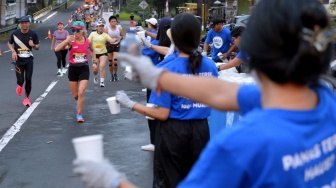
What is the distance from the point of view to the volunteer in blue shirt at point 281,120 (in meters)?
1.90

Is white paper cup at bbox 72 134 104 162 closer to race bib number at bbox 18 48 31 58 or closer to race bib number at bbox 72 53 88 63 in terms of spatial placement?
race bib number at bbox 72 53 88 63

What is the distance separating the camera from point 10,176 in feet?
27.3

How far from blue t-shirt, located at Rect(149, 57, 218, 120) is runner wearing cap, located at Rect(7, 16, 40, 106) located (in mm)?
9642

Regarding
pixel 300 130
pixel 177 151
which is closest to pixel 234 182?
pixel 300 130

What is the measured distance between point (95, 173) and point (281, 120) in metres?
0.60

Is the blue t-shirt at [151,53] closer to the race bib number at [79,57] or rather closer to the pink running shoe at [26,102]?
the race bib number at [79,57]

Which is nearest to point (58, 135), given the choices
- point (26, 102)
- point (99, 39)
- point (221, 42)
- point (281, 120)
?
point (26, 102)

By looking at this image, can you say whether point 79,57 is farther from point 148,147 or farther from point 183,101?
point 183,101

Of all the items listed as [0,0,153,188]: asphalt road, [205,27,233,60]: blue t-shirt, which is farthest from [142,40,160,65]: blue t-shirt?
[205,27,233,60]: blue t-shirt


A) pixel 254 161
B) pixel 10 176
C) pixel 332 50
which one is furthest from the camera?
pixel 10 176

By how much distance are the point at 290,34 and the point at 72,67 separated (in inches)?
426

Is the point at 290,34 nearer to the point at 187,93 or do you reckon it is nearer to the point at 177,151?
the point at 187,93

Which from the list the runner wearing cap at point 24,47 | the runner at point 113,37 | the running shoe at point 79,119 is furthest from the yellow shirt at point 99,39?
the running shoe at point 79,119

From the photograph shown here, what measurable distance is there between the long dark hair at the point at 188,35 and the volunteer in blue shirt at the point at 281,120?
9.71 feet
